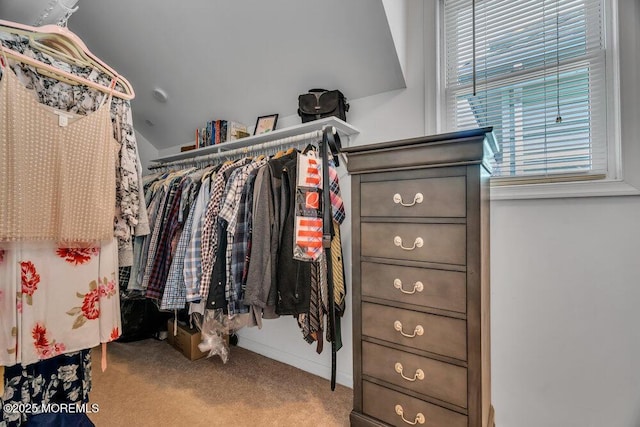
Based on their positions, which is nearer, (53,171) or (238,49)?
(53,171)

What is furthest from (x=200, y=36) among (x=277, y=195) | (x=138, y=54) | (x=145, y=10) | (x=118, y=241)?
(x=118, y=241)

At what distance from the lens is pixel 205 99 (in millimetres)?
2506

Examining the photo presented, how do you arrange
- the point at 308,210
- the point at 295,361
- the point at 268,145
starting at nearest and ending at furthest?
the point at 308,210
the point at 268,145
the point at 295,361

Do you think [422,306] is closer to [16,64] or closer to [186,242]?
[186,242]

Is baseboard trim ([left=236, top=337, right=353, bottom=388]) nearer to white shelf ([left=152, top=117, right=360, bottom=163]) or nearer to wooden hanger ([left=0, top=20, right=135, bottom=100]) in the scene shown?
white shelf ([left=152, top=117, right=360, bottom=163])

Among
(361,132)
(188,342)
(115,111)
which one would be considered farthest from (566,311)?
(188,342)

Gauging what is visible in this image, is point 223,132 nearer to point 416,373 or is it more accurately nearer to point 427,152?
point 427,152

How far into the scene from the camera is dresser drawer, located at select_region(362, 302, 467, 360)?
1.10 meters

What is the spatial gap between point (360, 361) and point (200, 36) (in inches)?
89.2

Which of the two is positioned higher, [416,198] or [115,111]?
[115,111]

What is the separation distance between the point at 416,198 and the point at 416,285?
0.34 m

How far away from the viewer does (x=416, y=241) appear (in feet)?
3.88

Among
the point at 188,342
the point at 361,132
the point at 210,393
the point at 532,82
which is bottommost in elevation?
the point at 210,393

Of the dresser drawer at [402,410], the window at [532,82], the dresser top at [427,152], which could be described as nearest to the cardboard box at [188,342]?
the dresser drawer at [402,410]
